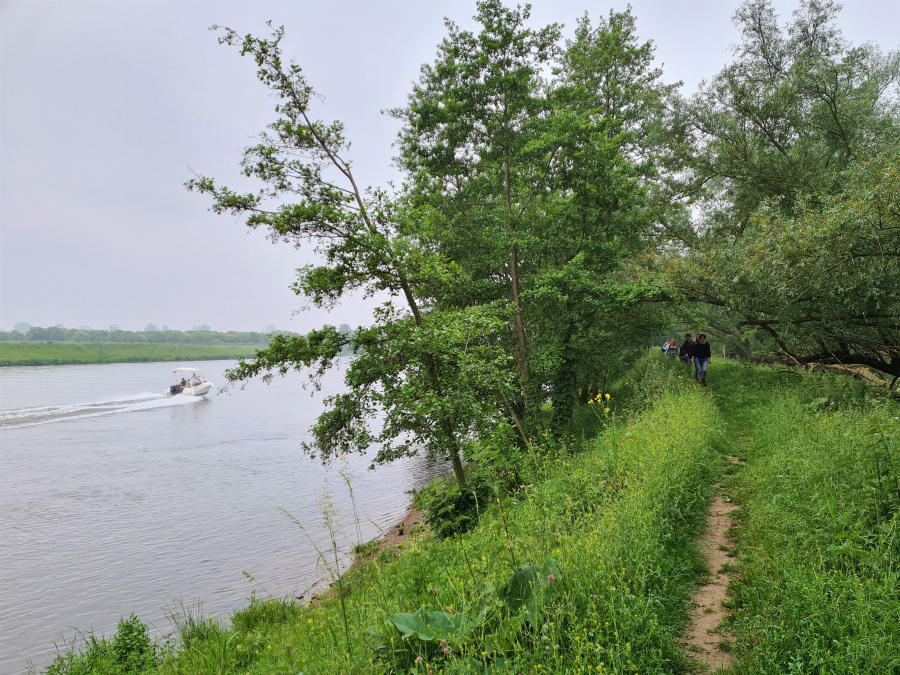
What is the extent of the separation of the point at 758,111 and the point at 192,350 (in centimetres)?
14003

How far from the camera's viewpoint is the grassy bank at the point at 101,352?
87.7 metres

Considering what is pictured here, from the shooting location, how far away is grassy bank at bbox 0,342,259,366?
8769 cm

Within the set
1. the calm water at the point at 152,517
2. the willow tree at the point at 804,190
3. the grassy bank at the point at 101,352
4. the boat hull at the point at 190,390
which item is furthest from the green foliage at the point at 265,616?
the grassy bank at the point at 101,352

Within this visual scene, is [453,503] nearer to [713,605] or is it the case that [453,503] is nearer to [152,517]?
[713,605]

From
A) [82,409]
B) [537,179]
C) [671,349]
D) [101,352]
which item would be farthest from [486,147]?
[101,352]

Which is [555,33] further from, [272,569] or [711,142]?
[272,569]

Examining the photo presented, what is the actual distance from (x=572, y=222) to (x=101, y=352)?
125 metres

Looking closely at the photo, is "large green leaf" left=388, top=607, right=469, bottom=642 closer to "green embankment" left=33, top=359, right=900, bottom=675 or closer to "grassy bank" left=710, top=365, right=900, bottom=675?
"green embankment" left=33, top=359, right=900, bottom=675

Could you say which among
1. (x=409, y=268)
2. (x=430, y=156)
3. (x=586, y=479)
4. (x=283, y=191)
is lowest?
(x=586, y=479)

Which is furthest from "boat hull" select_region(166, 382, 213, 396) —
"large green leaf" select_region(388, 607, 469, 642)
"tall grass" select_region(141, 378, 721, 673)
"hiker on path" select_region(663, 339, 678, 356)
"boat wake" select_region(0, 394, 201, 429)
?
"large green leaf" select_region(388, 607, 469, 642)

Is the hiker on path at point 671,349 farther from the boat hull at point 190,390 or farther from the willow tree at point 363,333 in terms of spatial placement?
the boat hull at point 190,390

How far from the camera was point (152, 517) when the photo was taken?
52.6ft

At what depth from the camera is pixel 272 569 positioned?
1155 cm

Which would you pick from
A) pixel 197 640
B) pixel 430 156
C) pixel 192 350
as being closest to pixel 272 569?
pixel 197 640
